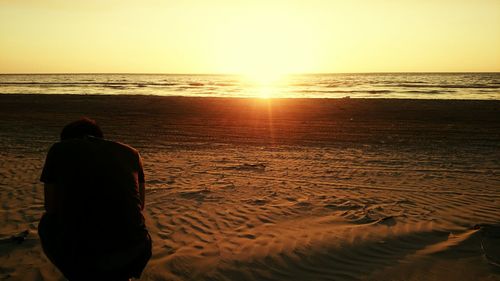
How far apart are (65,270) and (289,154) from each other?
7897 millimetres

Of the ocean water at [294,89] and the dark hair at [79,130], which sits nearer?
the dark hair at [79,130]

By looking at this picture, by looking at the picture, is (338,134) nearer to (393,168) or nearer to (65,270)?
(393,168)

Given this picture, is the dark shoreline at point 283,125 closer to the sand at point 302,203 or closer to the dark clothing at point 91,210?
the sand at point 302,203

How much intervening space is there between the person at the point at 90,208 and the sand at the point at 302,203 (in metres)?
1.53

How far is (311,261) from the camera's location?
14.5 ft

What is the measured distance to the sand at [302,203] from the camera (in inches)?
170

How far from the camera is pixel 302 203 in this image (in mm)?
6305

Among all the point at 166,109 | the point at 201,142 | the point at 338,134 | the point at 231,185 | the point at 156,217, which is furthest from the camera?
the point at 166,109

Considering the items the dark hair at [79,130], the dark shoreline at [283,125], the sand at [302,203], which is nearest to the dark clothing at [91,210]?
the dark hair at [79,130]

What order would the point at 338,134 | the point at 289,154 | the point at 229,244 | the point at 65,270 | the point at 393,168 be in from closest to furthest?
1. the point at 65,270
2. the point at 229,244
3. the point at 393,168
4. the point at 289,154
5. the point at 338,134

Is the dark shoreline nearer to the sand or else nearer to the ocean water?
the sand

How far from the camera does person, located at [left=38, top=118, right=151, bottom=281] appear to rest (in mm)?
2527

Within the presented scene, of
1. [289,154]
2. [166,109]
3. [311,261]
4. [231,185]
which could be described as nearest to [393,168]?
[289,154]

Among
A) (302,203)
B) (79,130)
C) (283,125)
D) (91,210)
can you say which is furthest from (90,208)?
(283,125)
